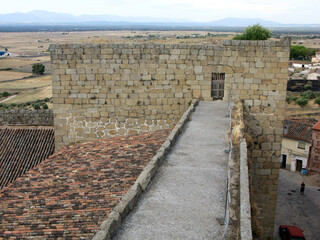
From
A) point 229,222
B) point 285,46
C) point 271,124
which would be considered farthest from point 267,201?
point 229,222

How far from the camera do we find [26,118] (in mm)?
14023

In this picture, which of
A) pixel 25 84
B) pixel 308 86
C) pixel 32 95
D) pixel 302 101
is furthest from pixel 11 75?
pixel 302 101

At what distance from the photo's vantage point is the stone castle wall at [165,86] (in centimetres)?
1064

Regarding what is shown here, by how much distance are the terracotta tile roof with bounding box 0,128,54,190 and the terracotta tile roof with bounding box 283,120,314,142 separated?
2006 centimetres

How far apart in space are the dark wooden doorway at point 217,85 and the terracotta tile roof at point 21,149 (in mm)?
5488

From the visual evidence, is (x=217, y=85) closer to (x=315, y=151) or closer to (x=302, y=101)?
(x=315, y=151)

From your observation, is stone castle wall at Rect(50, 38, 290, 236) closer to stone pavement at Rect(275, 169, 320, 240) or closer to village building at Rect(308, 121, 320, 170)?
stone pavement at Rect(275, 169, 320, 240)

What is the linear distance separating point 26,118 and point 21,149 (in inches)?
113

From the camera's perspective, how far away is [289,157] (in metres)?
27.6

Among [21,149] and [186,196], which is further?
[21,149]

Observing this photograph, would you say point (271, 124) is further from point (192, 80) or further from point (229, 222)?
point (229, 222)

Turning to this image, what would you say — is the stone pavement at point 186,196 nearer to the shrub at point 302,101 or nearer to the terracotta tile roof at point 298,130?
the terracotta tile roof at point 298,130

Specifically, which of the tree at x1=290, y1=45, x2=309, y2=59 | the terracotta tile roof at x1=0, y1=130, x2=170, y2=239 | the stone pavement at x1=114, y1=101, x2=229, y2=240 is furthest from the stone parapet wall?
the tree at x1=290, y1=45, x2=309, y2=59

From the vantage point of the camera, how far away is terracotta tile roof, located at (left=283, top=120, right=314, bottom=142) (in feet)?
87.2
